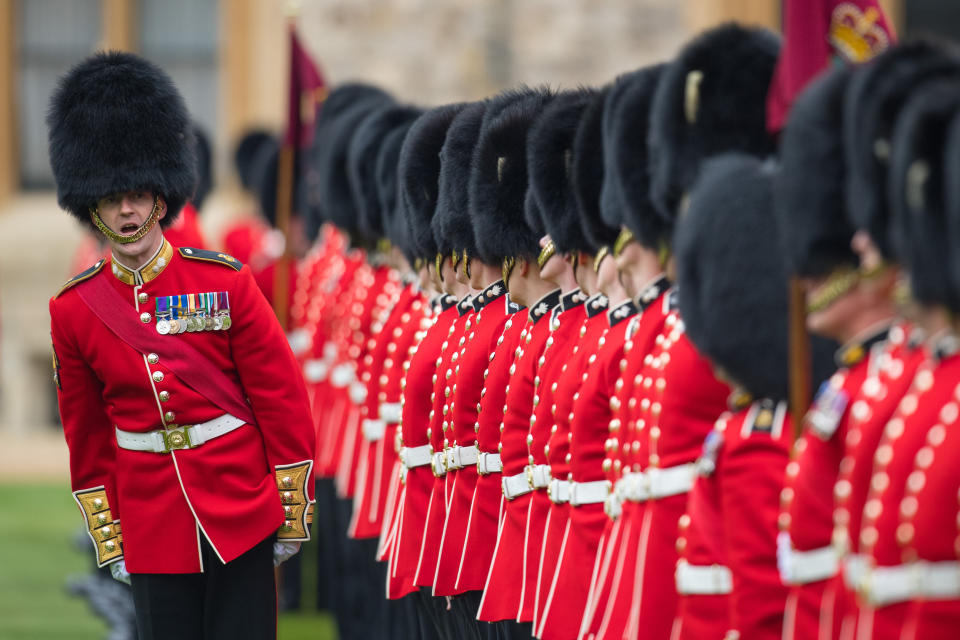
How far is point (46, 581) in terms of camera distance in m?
9.04

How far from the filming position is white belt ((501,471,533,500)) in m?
4.32

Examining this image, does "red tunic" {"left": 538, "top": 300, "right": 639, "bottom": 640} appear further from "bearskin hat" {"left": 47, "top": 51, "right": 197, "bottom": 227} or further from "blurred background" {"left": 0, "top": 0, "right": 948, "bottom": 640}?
"blurred background" {"left": 0, "top": 0, "right": 948, "bottom": 640}

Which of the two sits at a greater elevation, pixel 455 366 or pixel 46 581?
pixel 455 366

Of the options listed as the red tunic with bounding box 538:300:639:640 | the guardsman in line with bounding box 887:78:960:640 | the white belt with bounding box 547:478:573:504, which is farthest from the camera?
the white belt with bounding box 547:478:573:504

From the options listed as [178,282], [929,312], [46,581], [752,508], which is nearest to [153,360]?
[178,282]

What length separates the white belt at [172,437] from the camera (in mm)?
4312

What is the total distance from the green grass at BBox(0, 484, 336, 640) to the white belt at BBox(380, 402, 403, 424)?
6.66 feet

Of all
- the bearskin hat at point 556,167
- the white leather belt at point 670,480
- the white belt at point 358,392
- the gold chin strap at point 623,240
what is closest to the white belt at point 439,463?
A: the bearskin hat at point 556,167

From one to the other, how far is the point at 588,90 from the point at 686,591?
5.02ft

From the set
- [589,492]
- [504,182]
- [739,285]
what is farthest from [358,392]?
[739,285]

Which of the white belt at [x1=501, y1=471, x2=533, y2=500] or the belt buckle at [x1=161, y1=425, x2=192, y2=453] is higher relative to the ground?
the belt buckle at [x1=161, y1=425, x2=192, y2=453]

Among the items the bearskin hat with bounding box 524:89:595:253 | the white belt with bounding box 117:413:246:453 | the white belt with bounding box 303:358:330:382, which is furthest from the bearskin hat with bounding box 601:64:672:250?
the white belt with bounding box 303:358:330:382

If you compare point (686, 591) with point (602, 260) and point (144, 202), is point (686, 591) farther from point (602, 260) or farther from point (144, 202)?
point (144, 202)

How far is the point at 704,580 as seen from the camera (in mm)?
3248
